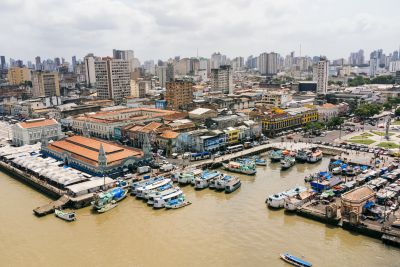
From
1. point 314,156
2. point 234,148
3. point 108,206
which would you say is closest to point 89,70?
point 234,148

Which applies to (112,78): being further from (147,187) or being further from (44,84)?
(147,187)

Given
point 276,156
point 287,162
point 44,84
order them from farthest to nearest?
point 44,84
point 276,156
point 287,162

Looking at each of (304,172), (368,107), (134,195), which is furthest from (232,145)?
→ (368,107)

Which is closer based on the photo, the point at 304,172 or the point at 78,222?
the point at 78,222

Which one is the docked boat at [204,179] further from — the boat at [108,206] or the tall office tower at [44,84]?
the tall office tower at [44,84]

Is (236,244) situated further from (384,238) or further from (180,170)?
(180,170)

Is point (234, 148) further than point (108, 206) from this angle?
Yes

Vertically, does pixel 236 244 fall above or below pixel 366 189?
below

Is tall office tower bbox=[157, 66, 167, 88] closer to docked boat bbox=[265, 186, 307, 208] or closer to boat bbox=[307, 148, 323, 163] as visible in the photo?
boat bbox=[307, 148, 323, 163]
